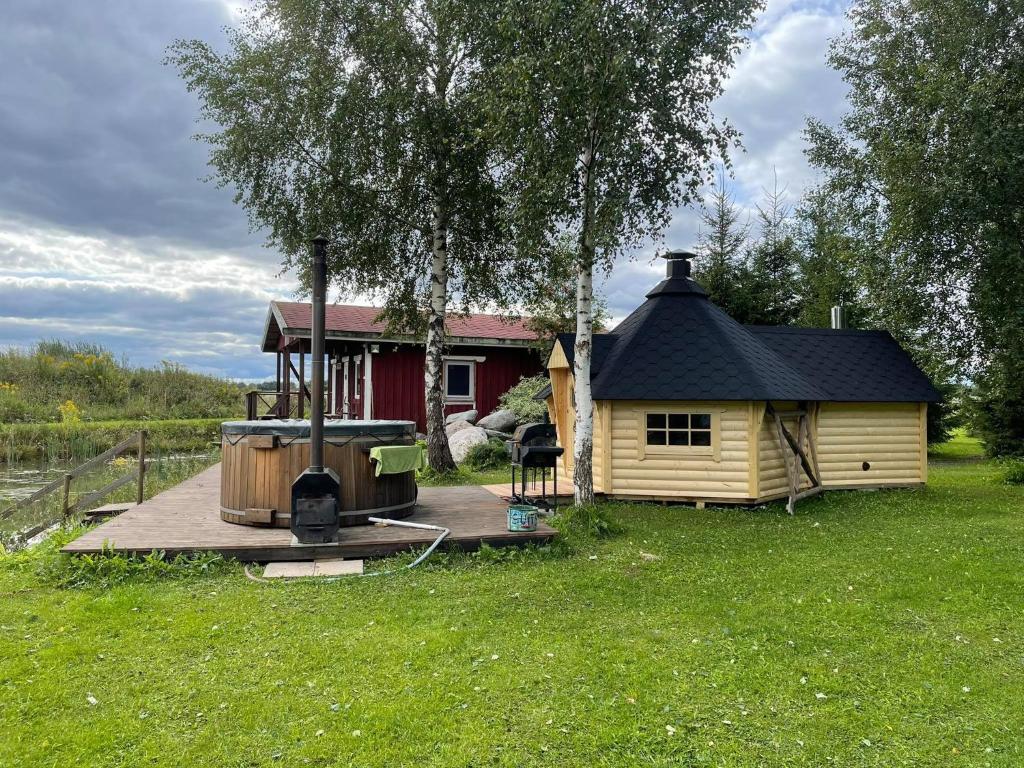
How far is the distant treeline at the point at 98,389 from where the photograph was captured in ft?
68.8

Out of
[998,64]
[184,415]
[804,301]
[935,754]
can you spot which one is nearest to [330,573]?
[935,754]

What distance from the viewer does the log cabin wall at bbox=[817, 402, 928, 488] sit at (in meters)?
10.8

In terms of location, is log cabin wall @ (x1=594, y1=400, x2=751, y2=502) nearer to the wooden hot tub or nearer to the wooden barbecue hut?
the wooden barbecue hut

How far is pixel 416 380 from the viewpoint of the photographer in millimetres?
18688

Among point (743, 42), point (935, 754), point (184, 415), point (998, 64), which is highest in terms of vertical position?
point (998, 64)

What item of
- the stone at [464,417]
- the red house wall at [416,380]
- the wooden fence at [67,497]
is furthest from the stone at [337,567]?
the stone at [464,417]

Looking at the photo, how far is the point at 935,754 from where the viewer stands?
313cm

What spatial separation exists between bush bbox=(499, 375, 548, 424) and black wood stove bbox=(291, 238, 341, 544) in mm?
9566

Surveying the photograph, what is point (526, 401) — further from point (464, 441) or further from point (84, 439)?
point (84, 439)

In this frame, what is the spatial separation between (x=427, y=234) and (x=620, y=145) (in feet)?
17.9

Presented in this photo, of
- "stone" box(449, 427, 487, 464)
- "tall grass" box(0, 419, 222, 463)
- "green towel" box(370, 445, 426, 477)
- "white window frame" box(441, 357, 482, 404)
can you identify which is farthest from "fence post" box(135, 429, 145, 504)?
"white window frame" box(441, 357, 482, 404)

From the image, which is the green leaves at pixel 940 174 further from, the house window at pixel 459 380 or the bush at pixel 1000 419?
the house window at pixel 459 380

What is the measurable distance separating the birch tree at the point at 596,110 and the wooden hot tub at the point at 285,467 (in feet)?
8.60

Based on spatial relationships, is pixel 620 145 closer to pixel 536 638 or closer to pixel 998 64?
pixel 536 638
